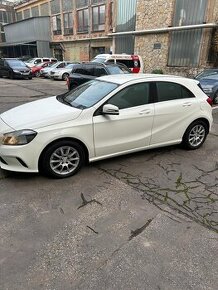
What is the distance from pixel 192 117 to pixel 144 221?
2.73 metres

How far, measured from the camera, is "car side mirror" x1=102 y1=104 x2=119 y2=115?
397 cm

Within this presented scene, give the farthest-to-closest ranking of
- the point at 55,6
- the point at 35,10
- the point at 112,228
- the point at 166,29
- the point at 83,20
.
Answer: the point at 35,10, the point at 55,6, the point at 83,20, the point at 166,29, the point at 112,228

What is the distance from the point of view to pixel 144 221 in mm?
3131

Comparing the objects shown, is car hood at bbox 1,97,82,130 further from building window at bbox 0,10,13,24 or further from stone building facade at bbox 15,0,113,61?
building window at bbox 0,10,13,24

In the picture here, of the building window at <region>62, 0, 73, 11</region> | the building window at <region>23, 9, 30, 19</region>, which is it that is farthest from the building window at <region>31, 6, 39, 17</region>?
the building window at <region>62, 0, 73, 11</region>

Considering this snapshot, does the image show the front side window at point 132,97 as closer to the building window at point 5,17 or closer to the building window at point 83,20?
the building window at point 83,20

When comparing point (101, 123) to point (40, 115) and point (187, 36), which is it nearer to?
point (40, 115)

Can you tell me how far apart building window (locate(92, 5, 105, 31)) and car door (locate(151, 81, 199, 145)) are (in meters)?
27.6

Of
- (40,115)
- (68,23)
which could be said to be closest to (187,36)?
(40,115)

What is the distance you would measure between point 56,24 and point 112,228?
128 ft

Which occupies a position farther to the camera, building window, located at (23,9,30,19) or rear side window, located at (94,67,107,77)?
building window, located at (23,9,30,19)

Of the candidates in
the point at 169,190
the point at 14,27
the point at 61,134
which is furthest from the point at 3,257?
the point at 14,27

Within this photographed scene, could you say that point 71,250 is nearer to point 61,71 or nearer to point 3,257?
point 3,257

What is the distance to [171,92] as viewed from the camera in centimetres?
484
